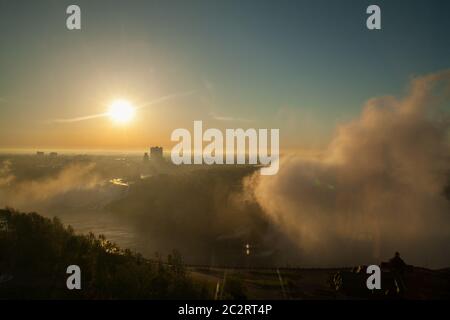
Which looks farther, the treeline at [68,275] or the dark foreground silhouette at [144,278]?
the dark foreground silhouette at [144,278]

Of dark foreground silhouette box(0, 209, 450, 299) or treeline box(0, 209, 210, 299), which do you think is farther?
dark foreground silhouette box(0, 209, 450, 299)

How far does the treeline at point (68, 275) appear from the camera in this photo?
2578 centimetres

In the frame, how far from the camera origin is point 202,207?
10962 centimetres

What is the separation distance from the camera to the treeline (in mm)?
25781

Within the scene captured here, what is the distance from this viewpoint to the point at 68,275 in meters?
28.2

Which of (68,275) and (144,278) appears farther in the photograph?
(68,275)

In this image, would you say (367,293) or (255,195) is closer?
(367,293)

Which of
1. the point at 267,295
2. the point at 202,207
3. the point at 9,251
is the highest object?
the point at 202,207

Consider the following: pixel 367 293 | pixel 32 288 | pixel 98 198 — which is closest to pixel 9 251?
pixel 32 288

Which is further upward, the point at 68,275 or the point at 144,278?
the point at 68,275

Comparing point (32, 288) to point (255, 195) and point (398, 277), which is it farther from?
point (255, 195)
